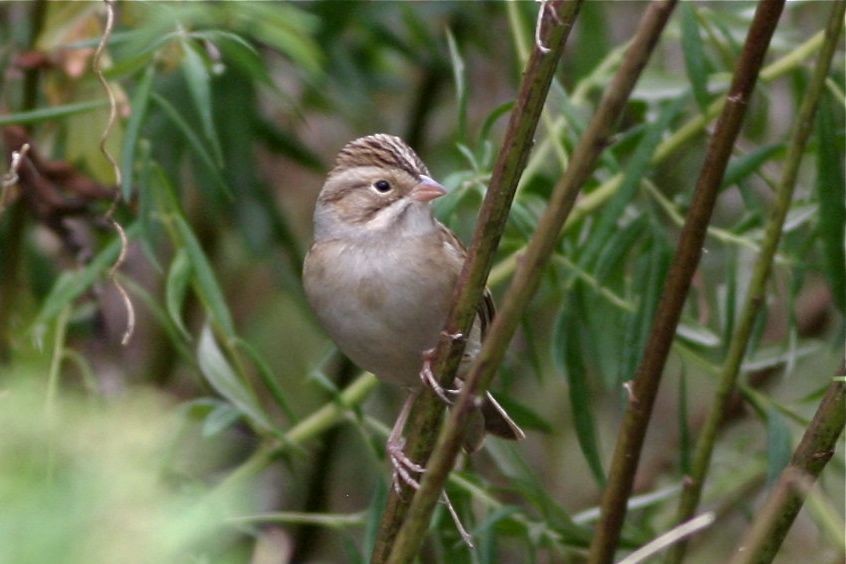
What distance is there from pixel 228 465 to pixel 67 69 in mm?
1630

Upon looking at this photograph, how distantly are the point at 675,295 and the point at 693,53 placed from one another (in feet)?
2.98

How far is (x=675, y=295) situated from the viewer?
253cm

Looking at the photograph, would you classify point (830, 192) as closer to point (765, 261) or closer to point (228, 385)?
point (765, 261)

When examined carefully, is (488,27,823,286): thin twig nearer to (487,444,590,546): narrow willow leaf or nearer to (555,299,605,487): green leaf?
(555,299,605,487): green leaf

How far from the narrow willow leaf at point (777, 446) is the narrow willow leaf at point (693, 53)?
2.68ft

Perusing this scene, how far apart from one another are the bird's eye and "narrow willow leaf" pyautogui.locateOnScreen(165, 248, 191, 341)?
52cm

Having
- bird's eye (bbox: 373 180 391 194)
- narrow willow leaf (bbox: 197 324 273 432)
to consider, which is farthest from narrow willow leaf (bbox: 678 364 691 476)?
narrow willow leaf (bbox: 197 324 273 432)

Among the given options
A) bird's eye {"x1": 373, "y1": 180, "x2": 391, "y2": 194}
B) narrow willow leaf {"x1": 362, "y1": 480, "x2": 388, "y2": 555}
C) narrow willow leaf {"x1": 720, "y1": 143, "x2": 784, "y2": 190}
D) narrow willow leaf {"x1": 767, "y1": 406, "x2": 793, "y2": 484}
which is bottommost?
narrow willow leaf {"x1": 362, "y1": 480, "x2": 388, "y2": 555}

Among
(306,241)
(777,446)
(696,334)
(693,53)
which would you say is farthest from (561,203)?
(306,241)

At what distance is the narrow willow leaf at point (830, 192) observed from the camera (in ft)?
10.4

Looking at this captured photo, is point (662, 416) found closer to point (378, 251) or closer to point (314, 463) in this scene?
point (314, 463)

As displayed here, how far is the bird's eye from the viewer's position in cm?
346

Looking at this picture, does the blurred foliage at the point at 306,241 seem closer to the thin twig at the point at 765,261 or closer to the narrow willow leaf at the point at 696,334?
the narrow willow leaf at the point at 696,334

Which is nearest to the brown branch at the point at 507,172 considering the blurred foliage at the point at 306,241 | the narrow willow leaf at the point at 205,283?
the blurred foliage at the point at 306,241
